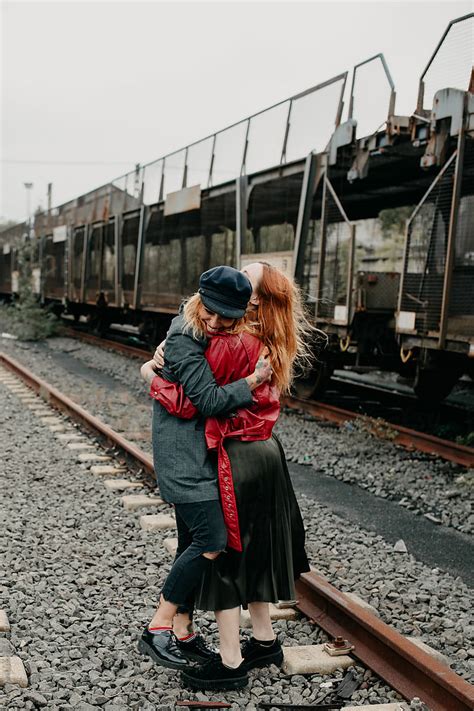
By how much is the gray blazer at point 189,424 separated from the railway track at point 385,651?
1.03 metres

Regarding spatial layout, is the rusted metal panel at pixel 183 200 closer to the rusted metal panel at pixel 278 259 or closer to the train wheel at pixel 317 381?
the rusted metal panel at pixel 278 259

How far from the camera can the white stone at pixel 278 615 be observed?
Result: 3871 mm

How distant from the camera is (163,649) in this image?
10.7ft

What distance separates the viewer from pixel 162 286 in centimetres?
1570

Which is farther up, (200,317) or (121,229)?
(121,229)

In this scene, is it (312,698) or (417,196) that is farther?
(417,196)

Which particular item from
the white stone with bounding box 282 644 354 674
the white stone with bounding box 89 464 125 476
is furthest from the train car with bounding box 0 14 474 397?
the white stone with bounding box 282 644 354 674

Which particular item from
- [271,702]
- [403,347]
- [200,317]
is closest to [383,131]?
[403,347]

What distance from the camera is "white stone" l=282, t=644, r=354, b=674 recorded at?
131 inches

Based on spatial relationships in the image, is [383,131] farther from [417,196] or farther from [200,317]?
[200,317]

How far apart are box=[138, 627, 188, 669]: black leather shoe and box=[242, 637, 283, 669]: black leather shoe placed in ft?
0.88

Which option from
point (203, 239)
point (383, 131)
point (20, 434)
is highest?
point (383, 131)

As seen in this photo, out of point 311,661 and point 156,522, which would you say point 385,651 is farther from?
point 156,522

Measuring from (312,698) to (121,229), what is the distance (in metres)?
16.2
